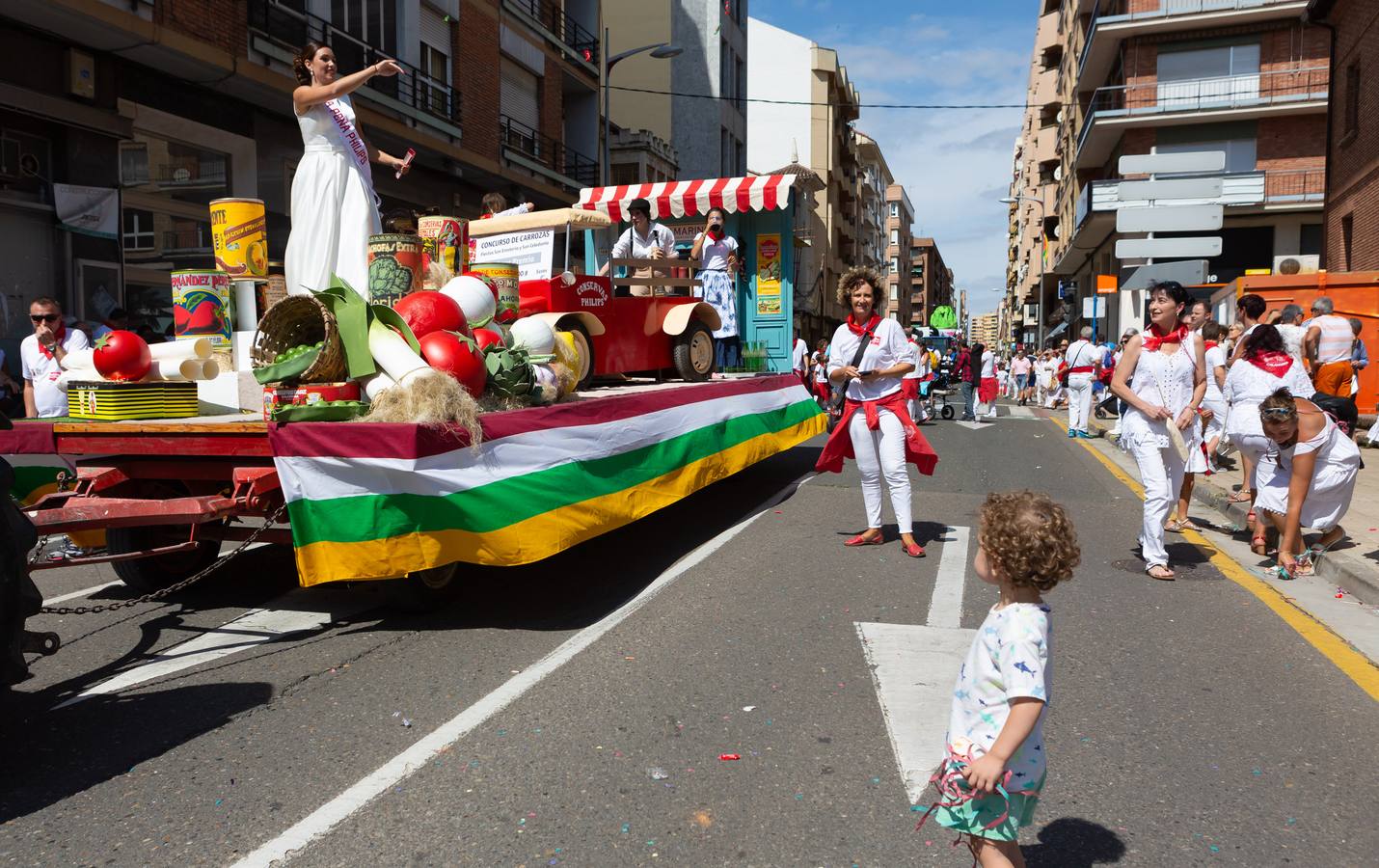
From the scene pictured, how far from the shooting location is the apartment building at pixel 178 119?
12.1m

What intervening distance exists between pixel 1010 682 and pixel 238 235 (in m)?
5.86

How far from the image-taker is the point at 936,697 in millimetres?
4090

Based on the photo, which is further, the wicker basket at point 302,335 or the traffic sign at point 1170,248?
the traffic sign at point 1170,248

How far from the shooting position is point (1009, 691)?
2.24m

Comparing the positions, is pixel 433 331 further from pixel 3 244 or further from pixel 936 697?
pixel 3 244

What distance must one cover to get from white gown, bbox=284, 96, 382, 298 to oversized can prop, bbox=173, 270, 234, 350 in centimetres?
47

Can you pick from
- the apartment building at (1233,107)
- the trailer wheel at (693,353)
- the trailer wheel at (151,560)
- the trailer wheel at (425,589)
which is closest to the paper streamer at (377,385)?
the trailer wheel at (425,589)

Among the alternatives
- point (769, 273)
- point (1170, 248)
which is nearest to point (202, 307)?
point (769, 273)

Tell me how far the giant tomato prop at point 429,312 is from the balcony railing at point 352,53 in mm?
12386

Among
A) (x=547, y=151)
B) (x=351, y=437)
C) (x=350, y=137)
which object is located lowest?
(x=351, y=437)

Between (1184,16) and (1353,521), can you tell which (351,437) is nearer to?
(1353,521)

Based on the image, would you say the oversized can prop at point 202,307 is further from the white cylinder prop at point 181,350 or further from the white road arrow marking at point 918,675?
the white road arrow marking at point 918,675

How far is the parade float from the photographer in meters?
4.40

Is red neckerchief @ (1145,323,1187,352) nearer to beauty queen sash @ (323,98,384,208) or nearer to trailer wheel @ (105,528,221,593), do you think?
beauty queen sash @ (323,98,384,208)
